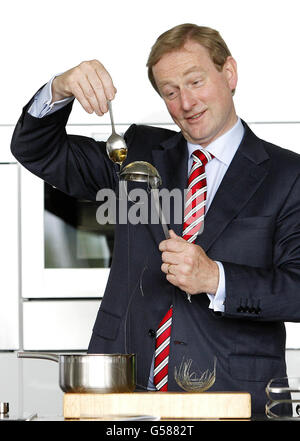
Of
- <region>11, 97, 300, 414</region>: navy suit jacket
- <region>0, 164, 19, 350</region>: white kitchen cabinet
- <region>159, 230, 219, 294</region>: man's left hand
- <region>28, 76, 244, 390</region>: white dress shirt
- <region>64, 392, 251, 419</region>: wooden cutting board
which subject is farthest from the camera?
<region>0, 164, 19, 350</region>: white kitchen cabinet

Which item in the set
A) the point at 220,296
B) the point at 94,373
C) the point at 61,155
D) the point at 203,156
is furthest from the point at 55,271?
the point at 94,373

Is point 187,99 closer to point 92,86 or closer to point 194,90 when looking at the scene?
point 194,90

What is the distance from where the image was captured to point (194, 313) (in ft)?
6.54

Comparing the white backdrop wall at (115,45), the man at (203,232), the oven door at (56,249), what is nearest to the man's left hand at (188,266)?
the man at (203,232)

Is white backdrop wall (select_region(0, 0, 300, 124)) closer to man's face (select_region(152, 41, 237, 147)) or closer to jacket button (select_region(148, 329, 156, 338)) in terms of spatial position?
man's face (select_region(152, 41, 237, 147))

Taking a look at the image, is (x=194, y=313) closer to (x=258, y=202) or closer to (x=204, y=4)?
(x=258, y=202)

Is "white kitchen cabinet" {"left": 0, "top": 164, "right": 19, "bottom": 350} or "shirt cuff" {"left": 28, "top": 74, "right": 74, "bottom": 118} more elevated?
"shirt cuff" {"left": 28, "top": 74, "right": 74, "bottom": 118}

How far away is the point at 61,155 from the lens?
2.23 m

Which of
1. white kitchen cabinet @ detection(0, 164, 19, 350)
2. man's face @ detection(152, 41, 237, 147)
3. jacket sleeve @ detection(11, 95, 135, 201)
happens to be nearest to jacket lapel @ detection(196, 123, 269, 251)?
man's face @ detection(152, 41, 237, 147)

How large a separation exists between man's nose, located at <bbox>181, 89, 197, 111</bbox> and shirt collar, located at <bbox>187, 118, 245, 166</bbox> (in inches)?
6.3

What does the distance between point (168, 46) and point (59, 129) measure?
36 centimetres

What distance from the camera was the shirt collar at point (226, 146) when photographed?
2.18m

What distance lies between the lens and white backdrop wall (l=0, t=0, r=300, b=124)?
292 centimetres

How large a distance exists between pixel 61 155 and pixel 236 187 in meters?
0.50
